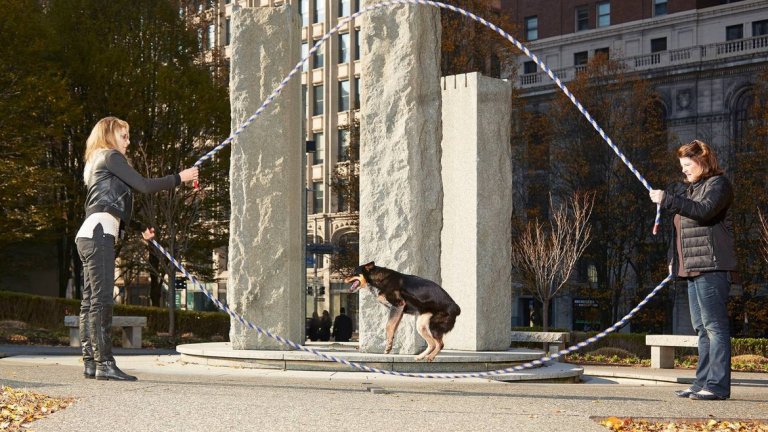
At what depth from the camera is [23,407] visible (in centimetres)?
807

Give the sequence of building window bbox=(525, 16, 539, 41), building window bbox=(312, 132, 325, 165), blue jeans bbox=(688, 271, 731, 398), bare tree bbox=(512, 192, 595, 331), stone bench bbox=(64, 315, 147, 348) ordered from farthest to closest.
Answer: building window bbox=(312, 132, 325, 165), building window bbox=(525, 16, 539, 41), bare tree bbox=(512, 192, 595, 331), stone bench bbox=(64, 315, 147, 348), blue jeans bbox=(688, 271, 731, 398)

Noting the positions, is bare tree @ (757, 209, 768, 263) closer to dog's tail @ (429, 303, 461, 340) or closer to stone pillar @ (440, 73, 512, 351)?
stone pillar @ (440, 73, 512, 351)

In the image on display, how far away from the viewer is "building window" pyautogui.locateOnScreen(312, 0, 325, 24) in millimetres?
66375

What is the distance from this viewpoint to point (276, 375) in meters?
12.6

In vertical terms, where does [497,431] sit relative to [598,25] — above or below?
below

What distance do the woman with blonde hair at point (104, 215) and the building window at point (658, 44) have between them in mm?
48131

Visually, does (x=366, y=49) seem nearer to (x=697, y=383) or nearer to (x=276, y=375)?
(x=276, y=375)

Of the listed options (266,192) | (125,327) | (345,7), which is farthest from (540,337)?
(345,7)

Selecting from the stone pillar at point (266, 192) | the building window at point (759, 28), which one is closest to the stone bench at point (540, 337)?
the stone pillar at point (266, 192)

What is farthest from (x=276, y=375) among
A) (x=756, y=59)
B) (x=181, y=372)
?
(x=756, y=59)

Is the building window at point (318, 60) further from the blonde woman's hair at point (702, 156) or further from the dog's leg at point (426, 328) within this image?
the blonde woman's hair at point (702, 156)

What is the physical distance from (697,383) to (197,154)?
97.0 ft

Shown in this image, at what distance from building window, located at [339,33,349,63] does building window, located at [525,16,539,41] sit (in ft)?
36.1

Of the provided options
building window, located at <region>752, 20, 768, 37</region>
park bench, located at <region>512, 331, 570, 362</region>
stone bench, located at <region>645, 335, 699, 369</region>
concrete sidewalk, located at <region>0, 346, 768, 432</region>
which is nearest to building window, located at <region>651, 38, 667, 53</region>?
building window, located at <region>752, 20, 768, 37</region>
